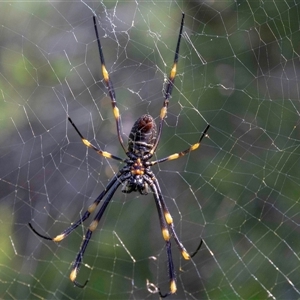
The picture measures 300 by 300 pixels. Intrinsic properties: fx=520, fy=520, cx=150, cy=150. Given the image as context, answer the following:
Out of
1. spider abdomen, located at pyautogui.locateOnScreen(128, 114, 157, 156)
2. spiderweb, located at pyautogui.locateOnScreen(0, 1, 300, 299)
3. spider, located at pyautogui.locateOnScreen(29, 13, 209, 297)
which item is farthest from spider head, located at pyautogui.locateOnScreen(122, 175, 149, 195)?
spiderweb, located at pyautogui.locateOnScreen(0, 1, 300, 299)

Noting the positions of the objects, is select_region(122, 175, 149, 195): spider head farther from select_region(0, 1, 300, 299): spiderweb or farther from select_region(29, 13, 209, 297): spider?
select_region(0, 1, 300, 299): spiderweb

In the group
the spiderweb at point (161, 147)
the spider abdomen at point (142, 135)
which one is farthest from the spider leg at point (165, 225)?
the spiderweb at point (161, 147)


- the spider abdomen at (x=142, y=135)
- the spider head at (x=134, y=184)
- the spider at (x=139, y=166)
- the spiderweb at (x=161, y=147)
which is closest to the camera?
the spider abdomen at (x=142, y=135)

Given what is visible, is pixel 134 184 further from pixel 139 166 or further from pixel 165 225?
pixel 165 225

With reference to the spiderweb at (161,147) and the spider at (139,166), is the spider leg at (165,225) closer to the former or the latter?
the spider at (139,166)

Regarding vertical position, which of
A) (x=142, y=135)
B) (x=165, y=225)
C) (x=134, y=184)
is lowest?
(x=165, y=225)

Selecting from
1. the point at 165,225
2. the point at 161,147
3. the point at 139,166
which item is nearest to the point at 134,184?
the point at 139,166
